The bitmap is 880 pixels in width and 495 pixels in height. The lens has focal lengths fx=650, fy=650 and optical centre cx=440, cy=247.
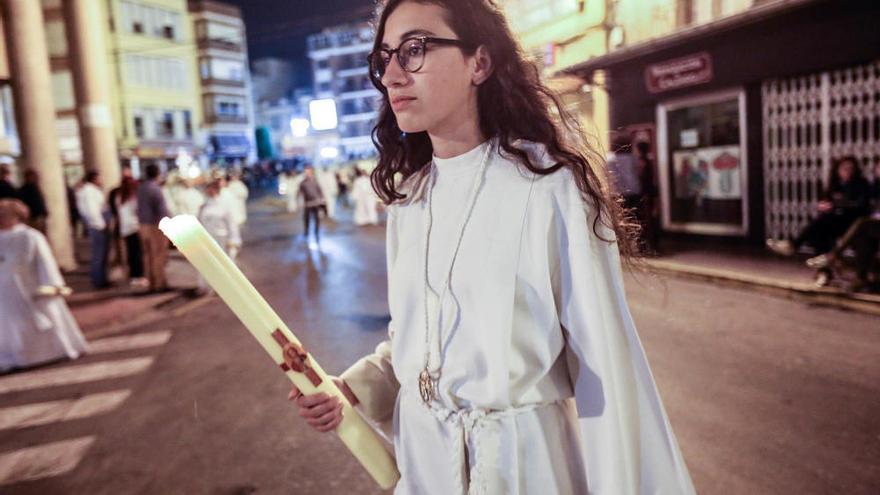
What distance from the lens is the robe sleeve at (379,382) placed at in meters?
1.77

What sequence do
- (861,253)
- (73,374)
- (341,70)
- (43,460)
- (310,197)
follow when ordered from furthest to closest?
(341,70), (310,197), (861,253), (73,374), (43,460)

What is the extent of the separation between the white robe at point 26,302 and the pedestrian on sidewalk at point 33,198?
668cm

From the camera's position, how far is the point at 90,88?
50.0 ft

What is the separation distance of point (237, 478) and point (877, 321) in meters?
6.66

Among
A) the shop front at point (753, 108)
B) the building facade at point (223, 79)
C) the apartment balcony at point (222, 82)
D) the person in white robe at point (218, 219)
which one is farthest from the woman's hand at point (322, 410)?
the apartment balcony at point (222, 82)

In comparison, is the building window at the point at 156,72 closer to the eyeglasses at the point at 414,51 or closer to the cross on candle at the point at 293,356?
the eyeglasses at the point at 414,51

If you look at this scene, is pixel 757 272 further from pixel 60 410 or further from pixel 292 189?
pixel 292 189

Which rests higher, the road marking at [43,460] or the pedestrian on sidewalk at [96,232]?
the pedestrian on sidewalk at [96,232]

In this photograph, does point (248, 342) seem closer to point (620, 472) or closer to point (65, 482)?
point (65, 482)

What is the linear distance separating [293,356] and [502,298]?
479mm

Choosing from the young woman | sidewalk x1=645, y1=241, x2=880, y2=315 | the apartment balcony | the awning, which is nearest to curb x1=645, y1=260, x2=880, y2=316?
sidewalk x1=645, y1=241, x2=880, y2=315

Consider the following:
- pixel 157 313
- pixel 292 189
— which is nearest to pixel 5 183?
pixel 157 313

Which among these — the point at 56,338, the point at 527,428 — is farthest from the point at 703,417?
the point at 56,338

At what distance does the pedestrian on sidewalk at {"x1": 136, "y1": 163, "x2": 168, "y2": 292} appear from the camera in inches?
435
